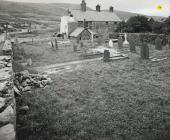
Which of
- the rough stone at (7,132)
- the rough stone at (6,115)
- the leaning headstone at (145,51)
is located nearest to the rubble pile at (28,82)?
the rough stone at (6,115)

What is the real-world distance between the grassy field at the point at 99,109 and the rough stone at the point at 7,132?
189 centimetres

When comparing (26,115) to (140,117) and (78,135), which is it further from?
(140,117)

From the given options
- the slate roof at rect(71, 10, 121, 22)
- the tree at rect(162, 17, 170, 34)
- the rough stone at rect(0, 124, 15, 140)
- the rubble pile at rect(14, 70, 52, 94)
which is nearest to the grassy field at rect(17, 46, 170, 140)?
the rubble pile at rect(14, 70, 52, 94)

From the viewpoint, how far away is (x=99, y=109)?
7.60 metres

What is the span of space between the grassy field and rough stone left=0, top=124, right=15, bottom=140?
6.19 feet

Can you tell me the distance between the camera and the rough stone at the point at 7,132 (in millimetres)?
3615

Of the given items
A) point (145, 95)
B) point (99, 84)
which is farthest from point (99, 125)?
point (99, 84)

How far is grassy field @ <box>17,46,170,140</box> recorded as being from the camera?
5861mm

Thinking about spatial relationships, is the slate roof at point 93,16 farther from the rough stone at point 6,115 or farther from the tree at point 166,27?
the rough stone at point 6,115

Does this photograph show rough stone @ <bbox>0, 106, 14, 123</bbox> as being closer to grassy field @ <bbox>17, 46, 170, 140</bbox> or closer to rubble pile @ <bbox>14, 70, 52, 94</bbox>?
grassy field @ <bbox>17, 46, 170, 140</bbox>

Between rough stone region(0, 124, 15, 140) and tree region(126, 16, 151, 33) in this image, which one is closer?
rough stone region(0, 124, 15, 140)

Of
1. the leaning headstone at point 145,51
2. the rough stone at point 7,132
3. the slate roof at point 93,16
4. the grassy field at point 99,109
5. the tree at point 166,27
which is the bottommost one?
the grassy field at point 99,109

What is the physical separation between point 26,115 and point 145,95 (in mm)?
5600

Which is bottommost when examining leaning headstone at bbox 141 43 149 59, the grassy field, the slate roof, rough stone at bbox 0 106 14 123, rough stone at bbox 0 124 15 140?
the grassy field
